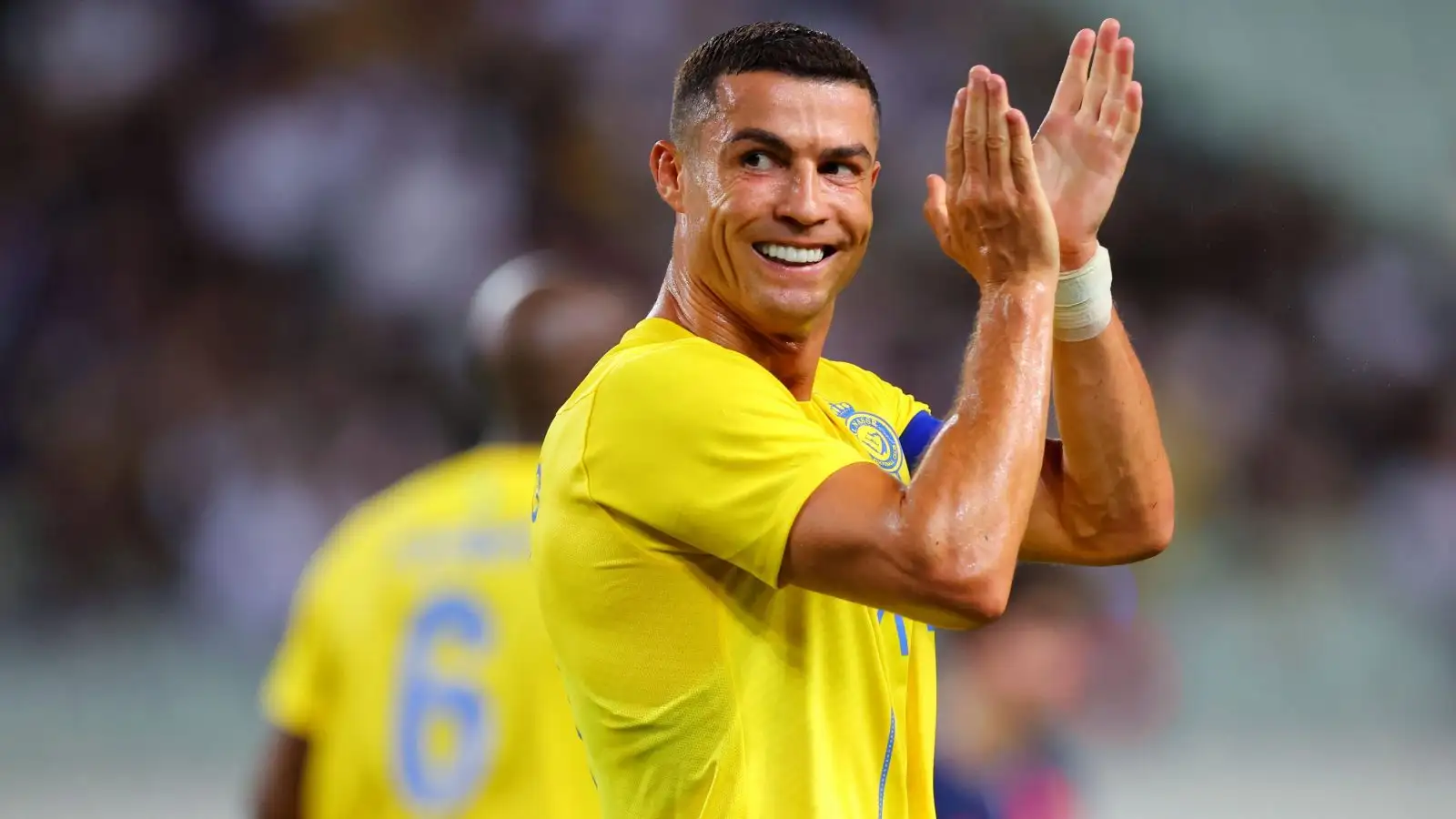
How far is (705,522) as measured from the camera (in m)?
1.93

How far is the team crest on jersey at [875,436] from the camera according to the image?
2.31 metres

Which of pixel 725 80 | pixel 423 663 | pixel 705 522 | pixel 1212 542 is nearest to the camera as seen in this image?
pixel 705 522

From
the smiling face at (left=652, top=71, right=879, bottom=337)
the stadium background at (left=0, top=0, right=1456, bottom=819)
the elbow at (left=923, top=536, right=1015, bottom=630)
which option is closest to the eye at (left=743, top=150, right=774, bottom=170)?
the smiling face at (left=652, top=71, right=879, bottom=337)

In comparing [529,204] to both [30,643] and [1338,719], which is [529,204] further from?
[1338,719]

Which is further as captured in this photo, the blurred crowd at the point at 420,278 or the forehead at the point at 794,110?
the blurred crowd at the point at 420,278

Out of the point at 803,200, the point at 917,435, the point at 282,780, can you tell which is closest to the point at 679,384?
the point at 803,200

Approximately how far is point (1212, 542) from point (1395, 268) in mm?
1483

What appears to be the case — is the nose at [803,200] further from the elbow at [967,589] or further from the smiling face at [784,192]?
the elbow at [967,589]

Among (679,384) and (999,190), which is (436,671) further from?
(999,190)

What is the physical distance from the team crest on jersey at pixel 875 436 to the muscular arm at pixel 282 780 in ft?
5.05

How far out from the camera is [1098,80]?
93.0 inches

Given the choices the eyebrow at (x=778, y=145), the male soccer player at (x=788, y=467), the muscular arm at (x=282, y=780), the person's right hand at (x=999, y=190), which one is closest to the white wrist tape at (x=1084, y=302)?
the male soccer player at (x=788, y=467)

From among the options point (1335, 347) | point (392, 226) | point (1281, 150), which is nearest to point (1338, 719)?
point (1335, 347)

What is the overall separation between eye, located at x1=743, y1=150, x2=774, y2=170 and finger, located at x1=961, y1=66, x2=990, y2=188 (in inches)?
10.4
